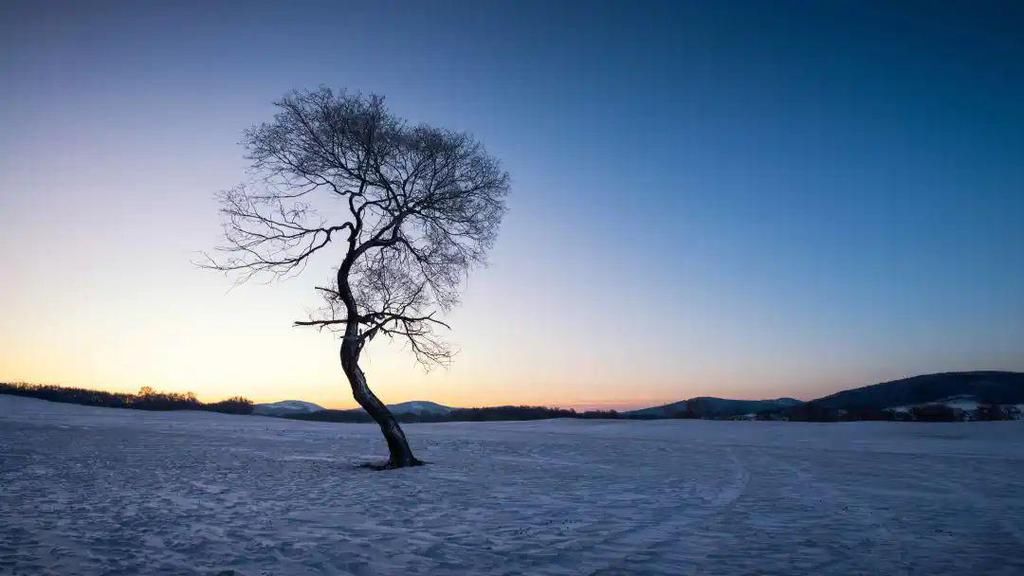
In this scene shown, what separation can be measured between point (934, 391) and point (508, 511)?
176 ft

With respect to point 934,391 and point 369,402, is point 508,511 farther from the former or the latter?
point 934,391

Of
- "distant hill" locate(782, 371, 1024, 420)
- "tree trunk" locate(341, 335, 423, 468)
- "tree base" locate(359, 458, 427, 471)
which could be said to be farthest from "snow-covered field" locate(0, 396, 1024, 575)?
"distant hill" locate(782, 371, 1024, 420)

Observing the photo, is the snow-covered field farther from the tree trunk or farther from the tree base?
the tree trunk

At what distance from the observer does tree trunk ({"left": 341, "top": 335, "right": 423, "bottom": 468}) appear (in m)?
14.6

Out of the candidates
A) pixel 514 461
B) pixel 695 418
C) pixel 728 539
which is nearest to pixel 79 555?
pixel 728 539

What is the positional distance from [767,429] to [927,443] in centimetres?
816

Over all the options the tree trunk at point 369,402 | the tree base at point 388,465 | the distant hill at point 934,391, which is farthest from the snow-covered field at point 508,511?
the distant hill at point 934,391

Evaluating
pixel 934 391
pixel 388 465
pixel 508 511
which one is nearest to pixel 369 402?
pixel 388 465

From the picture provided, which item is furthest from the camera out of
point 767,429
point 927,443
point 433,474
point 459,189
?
point 767,429

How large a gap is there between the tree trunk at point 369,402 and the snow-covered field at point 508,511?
0.83 meters

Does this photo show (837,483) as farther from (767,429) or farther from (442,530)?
(767,429)

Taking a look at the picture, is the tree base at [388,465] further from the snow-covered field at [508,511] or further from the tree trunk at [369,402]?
the snow-covered field at [508,511]

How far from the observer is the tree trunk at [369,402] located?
14633mm

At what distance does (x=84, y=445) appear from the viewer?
58.9 feet
